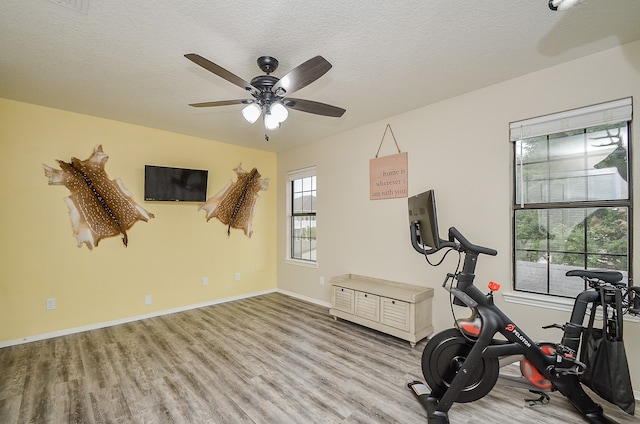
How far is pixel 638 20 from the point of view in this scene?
6.35ft

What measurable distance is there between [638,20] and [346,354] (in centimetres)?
346

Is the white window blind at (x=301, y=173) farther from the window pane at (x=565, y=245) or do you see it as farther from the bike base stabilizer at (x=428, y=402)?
the bike base stabilizer at (x=428, y=402)

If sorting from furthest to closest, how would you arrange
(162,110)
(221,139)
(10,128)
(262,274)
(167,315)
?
(262,274) < (221,139) < (167,315) < (162,110) < (10,128)

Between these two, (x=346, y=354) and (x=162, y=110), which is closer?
(x=346, y=354)

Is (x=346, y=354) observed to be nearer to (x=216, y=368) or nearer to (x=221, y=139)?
(x=216, y=368)

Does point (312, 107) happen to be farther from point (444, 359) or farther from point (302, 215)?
point (302, 215)

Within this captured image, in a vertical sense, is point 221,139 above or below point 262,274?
above

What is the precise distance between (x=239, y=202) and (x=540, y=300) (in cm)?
426

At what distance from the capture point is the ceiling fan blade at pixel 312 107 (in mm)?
2295

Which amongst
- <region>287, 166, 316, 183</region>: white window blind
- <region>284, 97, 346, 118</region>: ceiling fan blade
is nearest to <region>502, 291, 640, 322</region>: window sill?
<region>284, 97, 346, 118</region>: ceiling fan blade

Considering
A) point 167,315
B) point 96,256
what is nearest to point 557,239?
point 167,315

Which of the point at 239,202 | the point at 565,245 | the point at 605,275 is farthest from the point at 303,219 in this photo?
the point at 605,275

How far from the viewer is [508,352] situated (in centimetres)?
194

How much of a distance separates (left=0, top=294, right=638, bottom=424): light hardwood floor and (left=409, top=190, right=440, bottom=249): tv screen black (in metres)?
1.20
